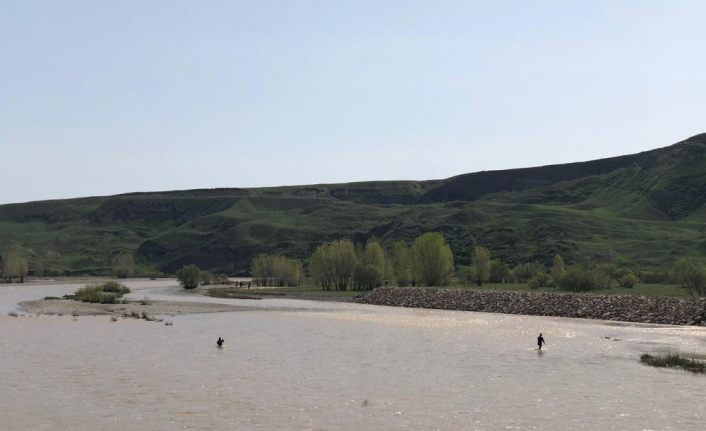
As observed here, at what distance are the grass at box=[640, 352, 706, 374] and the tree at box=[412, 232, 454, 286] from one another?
3168 inches

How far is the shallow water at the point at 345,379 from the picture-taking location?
94.1ft

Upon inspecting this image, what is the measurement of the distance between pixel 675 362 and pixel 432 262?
8324 cm

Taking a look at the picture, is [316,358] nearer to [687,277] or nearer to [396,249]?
[687,277]

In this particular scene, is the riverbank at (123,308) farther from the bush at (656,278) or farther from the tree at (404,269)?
the bush at (656,278)

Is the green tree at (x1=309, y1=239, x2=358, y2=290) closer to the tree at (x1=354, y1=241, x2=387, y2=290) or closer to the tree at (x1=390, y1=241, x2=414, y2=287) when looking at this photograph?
the tree at (x1=354, y1=241, x2=387, y2=290)

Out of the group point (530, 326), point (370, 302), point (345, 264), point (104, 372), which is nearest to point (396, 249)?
point (345, 264)

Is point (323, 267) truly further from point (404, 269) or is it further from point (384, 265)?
point (404, 269)

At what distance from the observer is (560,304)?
80.7 m

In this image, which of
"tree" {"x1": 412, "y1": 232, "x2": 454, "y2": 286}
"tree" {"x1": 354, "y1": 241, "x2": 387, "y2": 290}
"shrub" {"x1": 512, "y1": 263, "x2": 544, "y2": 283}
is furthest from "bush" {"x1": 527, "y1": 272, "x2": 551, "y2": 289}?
"tree" {"x1": 354, "y1": 241, "x2": 387, "y2": 290}

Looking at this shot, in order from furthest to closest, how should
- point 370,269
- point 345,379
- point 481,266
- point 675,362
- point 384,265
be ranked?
point 384,265 → point 481,266 → point 370,269 → point 675,362 → point 345,379

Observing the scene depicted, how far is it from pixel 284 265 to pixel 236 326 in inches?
3865

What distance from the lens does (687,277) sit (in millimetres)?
87375

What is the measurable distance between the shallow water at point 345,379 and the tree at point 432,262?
191 ft

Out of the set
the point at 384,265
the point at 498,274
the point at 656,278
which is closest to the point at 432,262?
the point at 384,265
